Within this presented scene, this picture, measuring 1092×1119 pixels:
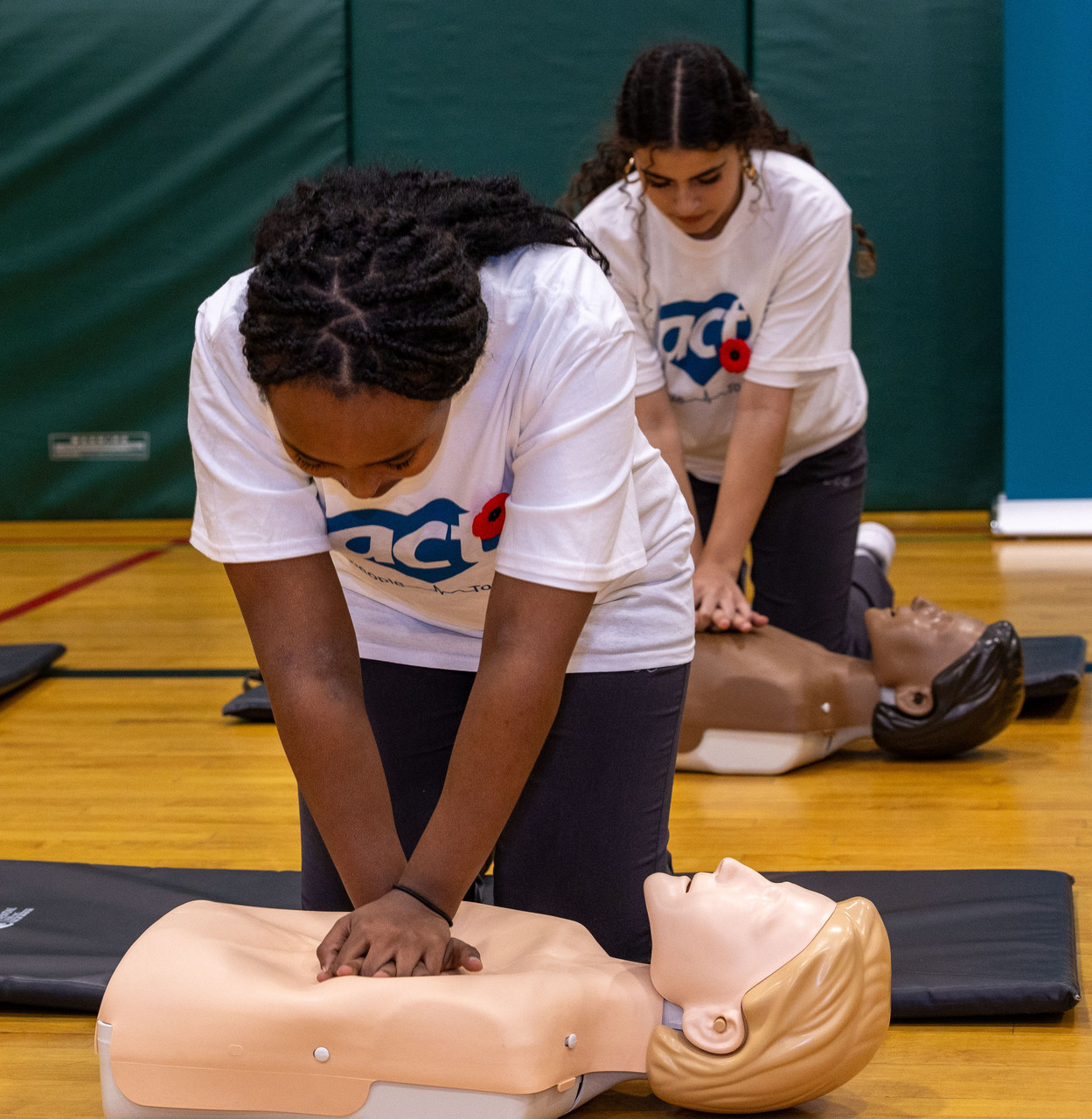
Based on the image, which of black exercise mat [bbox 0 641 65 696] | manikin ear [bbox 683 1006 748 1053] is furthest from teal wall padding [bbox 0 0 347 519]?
manikin ear [bbox 683 1006 748 1053]

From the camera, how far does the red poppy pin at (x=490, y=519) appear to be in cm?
129

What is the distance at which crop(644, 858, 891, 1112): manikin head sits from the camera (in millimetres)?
1199

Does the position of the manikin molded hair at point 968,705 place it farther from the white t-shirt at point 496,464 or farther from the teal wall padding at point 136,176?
the teal wall padding at point 136,176

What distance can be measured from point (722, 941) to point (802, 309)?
1.43 meters

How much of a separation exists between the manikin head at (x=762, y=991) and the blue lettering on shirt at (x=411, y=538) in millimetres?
367

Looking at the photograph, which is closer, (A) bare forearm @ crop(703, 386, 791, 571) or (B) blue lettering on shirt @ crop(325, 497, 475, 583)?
(B) blue lettering on shirt @ crop(325, 497, 475, 583)

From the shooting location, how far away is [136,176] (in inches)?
202

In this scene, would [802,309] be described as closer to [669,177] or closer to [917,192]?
[669,177]

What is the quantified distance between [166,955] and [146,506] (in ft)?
13.9

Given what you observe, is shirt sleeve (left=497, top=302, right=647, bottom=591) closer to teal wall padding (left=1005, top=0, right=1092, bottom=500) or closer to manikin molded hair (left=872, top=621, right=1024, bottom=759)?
manikin molded hair (left=872, top=621, right=1024, bottom=759)

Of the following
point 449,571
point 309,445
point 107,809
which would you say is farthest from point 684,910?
point 107,809

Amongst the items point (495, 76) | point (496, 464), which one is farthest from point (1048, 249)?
point (496, 464)

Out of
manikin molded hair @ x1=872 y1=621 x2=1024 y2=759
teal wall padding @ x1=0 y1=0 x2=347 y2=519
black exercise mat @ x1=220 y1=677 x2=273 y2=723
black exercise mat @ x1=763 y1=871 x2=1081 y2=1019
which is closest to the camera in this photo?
black exercise mat @ x1=763 y1=871 x2=1081 y2=1019

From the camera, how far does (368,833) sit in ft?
4.22
